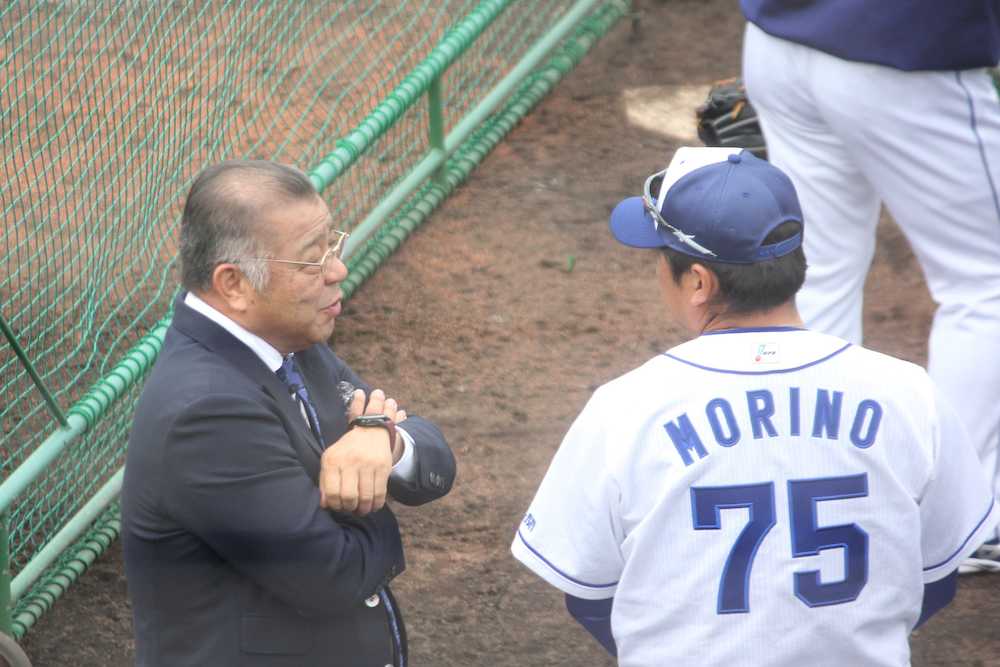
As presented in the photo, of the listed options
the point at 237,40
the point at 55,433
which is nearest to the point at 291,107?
the point at 237,40

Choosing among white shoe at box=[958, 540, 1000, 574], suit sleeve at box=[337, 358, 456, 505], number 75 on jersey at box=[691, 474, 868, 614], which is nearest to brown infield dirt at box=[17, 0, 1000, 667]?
white shoe at box=[958, 540, 1000, 574]

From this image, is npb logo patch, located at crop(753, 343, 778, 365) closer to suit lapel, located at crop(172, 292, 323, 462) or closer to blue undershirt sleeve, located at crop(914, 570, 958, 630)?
blue undershirt sleeve, located at crop(914, 570, 958, 630)

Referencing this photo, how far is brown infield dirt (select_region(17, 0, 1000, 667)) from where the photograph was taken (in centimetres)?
352

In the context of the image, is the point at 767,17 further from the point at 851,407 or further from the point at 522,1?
the point at 522,1

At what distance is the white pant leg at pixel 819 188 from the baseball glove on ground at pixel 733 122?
0.99m

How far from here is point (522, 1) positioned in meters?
6.02

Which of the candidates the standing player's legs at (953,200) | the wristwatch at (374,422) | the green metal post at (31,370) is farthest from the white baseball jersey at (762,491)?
the green metal post at (31,370)

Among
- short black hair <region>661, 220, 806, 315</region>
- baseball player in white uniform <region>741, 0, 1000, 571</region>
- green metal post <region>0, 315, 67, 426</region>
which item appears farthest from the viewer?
baseball player in white uniform <region>741, 0, 1000, 571</region>

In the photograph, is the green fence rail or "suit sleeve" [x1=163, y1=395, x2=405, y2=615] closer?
"suit sleeve" [x1=163, y1=395, x2=405, y2=615]

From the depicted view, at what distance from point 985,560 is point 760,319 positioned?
1739mm

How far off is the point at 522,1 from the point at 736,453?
429 cm

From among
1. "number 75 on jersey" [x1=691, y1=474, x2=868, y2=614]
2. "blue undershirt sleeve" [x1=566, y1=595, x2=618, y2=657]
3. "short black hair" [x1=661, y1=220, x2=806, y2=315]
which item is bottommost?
"blue undershirt sleeve" [x1=566, y1=595, x2=618, y2=657]

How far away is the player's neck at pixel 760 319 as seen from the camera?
6.93 ft

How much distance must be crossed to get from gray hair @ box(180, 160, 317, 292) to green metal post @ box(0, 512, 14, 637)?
4.06ft
